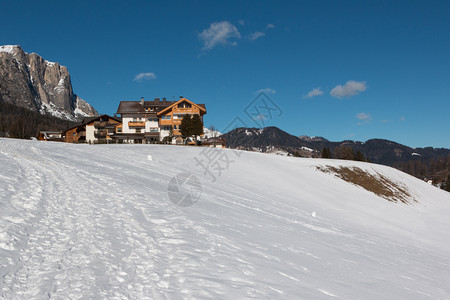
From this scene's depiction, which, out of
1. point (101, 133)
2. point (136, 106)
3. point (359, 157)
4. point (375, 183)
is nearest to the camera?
point (375, 183)

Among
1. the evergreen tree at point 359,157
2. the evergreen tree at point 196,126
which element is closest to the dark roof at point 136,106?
the evergreen tree at point 196,126

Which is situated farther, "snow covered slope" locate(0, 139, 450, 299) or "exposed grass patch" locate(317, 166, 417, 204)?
"exposed grass patch" locate(317, 166, 417, 204)

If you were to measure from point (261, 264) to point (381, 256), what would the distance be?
7.37 metres

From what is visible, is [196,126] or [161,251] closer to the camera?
[161,251]

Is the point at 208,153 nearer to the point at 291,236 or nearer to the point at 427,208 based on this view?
the point at 291,236

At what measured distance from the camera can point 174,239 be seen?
8.03 m

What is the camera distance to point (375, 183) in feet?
150

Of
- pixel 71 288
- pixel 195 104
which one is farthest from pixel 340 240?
pixel 195 104

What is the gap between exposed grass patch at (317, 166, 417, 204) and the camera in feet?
139

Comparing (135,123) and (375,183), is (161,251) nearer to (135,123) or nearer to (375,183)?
(375,183)

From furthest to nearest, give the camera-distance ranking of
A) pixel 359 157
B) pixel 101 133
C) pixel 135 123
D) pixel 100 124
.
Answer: pixel 359 157, pixel 100 124, pixel 101 133, pixel 135 123

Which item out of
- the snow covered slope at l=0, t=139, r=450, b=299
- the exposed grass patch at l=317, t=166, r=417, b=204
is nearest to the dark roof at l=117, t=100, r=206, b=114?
the exposed grass patch at l=317, t=166, r=417, b=204

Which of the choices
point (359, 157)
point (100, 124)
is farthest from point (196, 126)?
point (359, 157)

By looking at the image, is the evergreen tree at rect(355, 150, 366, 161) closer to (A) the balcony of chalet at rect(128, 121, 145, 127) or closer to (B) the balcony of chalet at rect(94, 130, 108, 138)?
(A) the balcony of chalet at rect(128, 121, 145, 127)
